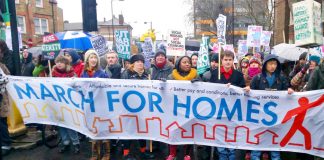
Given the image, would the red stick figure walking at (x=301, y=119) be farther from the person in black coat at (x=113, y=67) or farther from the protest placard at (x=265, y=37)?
the protest placard at (x=265, y=37)

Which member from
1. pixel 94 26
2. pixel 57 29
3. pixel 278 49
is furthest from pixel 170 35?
pixel 57 29

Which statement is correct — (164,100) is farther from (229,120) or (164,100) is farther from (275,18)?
(275,18)

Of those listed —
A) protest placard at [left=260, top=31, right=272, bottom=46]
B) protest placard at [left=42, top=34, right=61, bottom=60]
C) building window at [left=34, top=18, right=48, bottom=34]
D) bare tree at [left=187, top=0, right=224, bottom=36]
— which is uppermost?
bare tree at [left=187, top=0, right=224, bottom=36]

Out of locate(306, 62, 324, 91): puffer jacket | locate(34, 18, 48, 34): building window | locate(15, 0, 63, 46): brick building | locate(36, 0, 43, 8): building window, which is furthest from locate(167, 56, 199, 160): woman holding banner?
locate(36, 0, 43, 8): building window

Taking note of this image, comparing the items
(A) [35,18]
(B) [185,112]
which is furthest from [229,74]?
(A) [35,18]

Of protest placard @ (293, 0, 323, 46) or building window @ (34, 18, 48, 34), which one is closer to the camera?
protest placard @ (293, 0, 323, 46)

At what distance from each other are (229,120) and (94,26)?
4.72 meters

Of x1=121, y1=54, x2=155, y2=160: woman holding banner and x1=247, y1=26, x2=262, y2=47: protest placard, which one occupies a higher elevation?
x1=247, y1=26, x2=262, y2=47: protest placard

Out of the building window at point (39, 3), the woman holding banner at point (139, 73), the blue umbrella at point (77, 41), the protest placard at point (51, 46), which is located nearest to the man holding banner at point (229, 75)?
the woman holding banner at point (139, 73)

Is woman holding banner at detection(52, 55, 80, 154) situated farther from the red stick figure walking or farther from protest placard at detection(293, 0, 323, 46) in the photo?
protest placard at detection(293, 0, 323, 46)

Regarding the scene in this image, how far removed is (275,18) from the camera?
33.2m

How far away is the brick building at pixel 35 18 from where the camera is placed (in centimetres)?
3553

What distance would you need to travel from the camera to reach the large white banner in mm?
4531

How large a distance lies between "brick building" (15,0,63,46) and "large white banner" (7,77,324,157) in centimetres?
3087
